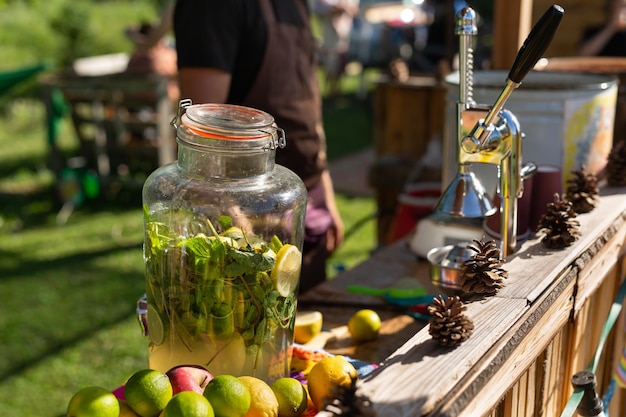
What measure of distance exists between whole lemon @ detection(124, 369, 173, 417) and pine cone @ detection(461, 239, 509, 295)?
546mm

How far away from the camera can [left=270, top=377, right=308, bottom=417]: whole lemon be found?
4.07 feet

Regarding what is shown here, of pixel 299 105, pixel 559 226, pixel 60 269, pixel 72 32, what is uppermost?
pixel 299 105

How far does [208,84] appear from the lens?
78.9 inches

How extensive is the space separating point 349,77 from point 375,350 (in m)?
12.6

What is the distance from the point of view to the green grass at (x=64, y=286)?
362cm

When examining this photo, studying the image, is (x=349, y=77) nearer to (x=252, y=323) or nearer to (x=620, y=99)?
(x=620, y=99)

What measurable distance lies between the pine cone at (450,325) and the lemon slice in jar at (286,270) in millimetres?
257

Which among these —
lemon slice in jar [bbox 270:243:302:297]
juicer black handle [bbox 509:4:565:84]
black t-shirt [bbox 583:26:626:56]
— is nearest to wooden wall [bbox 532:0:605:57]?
black t-shirt [bbox 583:26:626:56]

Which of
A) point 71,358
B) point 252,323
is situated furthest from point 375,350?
point 71,358

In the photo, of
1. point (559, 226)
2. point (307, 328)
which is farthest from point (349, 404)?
point (559, 226)

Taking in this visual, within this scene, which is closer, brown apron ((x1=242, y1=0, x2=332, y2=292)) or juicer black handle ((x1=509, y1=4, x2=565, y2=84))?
juicer black handle ((x1=509, y1=4, x2=565, y2=84))

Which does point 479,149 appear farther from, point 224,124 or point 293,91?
point 293,91

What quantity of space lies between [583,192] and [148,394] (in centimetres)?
118

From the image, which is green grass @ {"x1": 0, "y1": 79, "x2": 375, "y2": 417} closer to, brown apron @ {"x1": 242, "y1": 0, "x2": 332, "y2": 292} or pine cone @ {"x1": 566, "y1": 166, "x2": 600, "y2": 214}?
brown apron @ {"x1": 242, "y1": 0, "x2": 332, "y2": 292}
